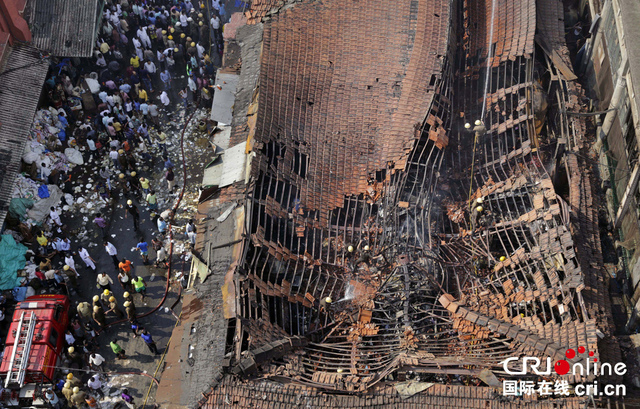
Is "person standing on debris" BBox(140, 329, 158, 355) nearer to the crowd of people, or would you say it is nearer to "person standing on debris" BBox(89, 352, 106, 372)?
the crowd of people

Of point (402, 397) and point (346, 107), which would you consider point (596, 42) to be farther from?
point (402, 397)

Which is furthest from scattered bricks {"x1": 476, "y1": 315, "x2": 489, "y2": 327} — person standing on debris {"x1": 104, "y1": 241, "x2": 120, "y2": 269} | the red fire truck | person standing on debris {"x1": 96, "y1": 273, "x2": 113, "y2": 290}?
the red fire truck

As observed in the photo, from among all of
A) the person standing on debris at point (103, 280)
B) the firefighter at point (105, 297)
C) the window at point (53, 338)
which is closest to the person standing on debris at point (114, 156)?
the person standing on debris at point (103, 280)

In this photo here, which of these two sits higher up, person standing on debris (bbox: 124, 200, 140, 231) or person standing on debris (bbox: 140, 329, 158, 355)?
person standing on debris (bbox: 124, 200, 140, 231)

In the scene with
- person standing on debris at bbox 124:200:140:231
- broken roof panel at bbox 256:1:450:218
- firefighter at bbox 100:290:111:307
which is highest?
broken roof panel at bbox 256:1:450:218

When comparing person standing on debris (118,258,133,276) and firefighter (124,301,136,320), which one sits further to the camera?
person standing on debris (118,258,133,276)

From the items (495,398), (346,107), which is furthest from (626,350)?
(346,107)

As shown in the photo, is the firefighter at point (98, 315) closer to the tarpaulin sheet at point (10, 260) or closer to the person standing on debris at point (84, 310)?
the person standing on debris at point (84, 310)

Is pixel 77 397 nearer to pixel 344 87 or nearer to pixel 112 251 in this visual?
pixel 112 251
